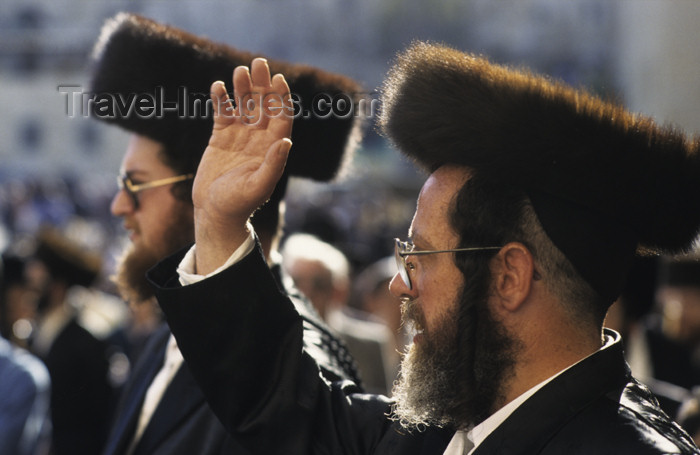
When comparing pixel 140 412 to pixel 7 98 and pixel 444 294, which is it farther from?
pixel 7 98

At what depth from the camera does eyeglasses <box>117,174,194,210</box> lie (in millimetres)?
3301

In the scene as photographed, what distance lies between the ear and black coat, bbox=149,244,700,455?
22 centimetres

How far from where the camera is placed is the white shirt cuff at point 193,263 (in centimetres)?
225

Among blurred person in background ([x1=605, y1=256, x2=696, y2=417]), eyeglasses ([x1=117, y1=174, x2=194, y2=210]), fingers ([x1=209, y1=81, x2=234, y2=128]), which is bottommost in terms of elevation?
blurred person in background ([x1=605, y1=256, x2=696, y2=417])

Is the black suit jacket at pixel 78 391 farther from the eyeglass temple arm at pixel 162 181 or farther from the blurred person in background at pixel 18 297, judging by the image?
the eyeglass temple arm at pixel 162 181

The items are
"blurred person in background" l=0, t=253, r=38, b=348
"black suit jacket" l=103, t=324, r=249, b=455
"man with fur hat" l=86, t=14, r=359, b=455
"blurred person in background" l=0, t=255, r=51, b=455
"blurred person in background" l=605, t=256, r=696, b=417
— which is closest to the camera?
"black suit jacket" l=103, t=324, r=249, b=455

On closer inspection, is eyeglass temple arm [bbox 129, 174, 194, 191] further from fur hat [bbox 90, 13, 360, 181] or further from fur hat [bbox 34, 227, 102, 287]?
fur hat [bbox 34, 227, 102, 287]

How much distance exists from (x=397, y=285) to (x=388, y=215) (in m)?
19.3

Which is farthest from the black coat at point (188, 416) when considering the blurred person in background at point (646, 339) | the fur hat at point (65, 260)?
the fur hat at point (65, 260)

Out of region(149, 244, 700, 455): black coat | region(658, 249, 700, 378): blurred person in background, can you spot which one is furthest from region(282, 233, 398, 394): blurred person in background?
region(149, 244, 700, 455): black coat

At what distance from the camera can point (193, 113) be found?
10.6 feet

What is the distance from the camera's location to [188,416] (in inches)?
110

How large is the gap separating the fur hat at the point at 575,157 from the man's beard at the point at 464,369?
252mm

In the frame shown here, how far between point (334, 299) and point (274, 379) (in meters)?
3.31
